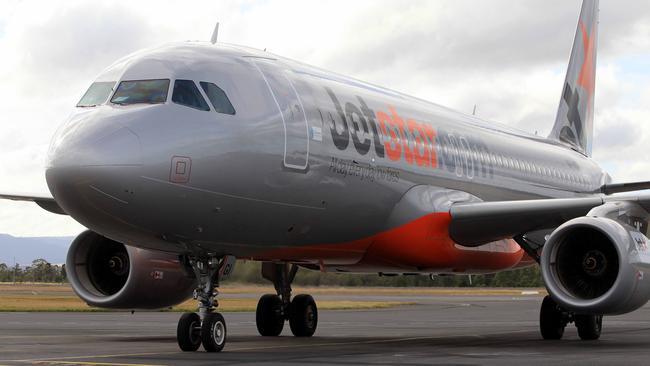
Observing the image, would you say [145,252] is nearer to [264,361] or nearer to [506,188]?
[264,361]

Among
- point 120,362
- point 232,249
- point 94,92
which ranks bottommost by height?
point 120,362

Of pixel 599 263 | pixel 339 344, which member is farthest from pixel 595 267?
pixel 339 344

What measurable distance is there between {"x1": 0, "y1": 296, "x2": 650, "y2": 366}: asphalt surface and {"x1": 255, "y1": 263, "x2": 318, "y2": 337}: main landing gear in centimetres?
28

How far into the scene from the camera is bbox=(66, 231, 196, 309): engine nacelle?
17141 mm

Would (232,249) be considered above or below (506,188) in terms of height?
below

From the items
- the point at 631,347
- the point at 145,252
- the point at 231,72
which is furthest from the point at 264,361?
the point at 631,347

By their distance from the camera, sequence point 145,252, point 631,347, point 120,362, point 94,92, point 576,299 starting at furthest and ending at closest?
1. point 145,252
2. point 631,347
3. point 576,299
4. point 94,92
5. point 120,362

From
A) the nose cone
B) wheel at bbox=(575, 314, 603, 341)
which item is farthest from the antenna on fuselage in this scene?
wheel at bbox=(575, 314, 603, 341)

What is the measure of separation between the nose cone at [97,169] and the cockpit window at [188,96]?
994 millimetres

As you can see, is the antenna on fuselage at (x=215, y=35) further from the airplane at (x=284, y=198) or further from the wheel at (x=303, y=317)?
the wheel at (x=303, y=317)

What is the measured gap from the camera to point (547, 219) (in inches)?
686

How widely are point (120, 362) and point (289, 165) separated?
11.7 ft

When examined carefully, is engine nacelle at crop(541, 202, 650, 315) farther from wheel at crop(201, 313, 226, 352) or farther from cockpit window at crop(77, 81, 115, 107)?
cockpit window at crop(77, 81, 115, 107)

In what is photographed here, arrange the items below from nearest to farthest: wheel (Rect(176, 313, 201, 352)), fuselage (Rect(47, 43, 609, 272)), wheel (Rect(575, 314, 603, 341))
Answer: fuselage (Rect(47, 43, 609, 272))
wheel (Rect(176, 313, 201, 352))
wheel (Rect(575, 314, 603, 341))
